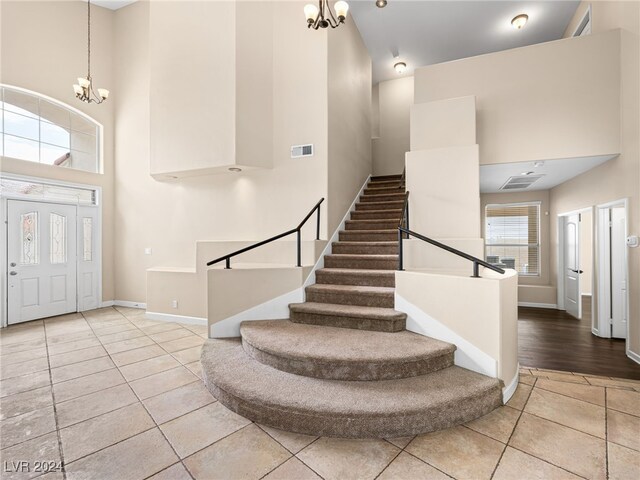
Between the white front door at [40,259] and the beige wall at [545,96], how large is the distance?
778 cm

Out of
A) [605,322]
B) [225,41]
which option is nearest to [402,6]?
[225,41]

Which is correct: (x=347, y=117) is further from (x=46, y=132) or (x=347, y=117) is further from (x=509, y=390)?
(x=46, y=132)

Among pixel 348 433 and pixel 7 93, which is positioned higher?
pixel 7 93

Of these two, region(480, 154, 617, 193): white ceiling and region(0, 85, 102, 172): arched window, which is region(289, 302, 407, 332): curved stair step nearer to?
region(480, 154, 617, 193): white ceiling

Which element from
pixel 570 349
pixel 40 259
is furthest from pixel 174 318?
pixel 570 349

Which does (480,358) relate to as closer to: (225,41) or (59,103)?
(225,41)

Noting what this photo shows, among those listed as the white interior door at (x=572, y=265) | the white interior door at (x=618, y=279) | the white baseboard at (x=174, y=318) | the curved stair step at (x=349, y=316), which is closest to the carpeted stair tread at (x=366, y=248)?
the curved stair step at (x=349, y=316)

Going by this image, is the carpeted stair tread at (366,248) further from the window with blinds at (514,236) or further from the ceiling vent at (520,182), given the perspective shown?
the window with blinds at (514,236)

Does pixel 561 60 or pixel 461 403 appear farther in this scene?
pixel 561 60

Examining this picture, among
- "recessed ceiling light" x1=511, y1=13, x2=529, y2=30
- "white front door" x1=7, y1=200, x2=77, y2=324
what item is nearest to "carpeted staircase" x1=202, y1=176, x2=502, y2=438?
"white front door" x1=7, y1=200, x2=77, y2=324

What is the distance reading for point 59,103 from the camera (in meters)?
6.23

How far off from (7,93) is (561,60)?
945cm

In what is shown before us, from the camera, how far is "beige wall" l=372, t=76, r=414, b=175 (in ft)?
27.7

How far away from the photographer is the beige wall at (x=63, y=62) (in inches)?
219
